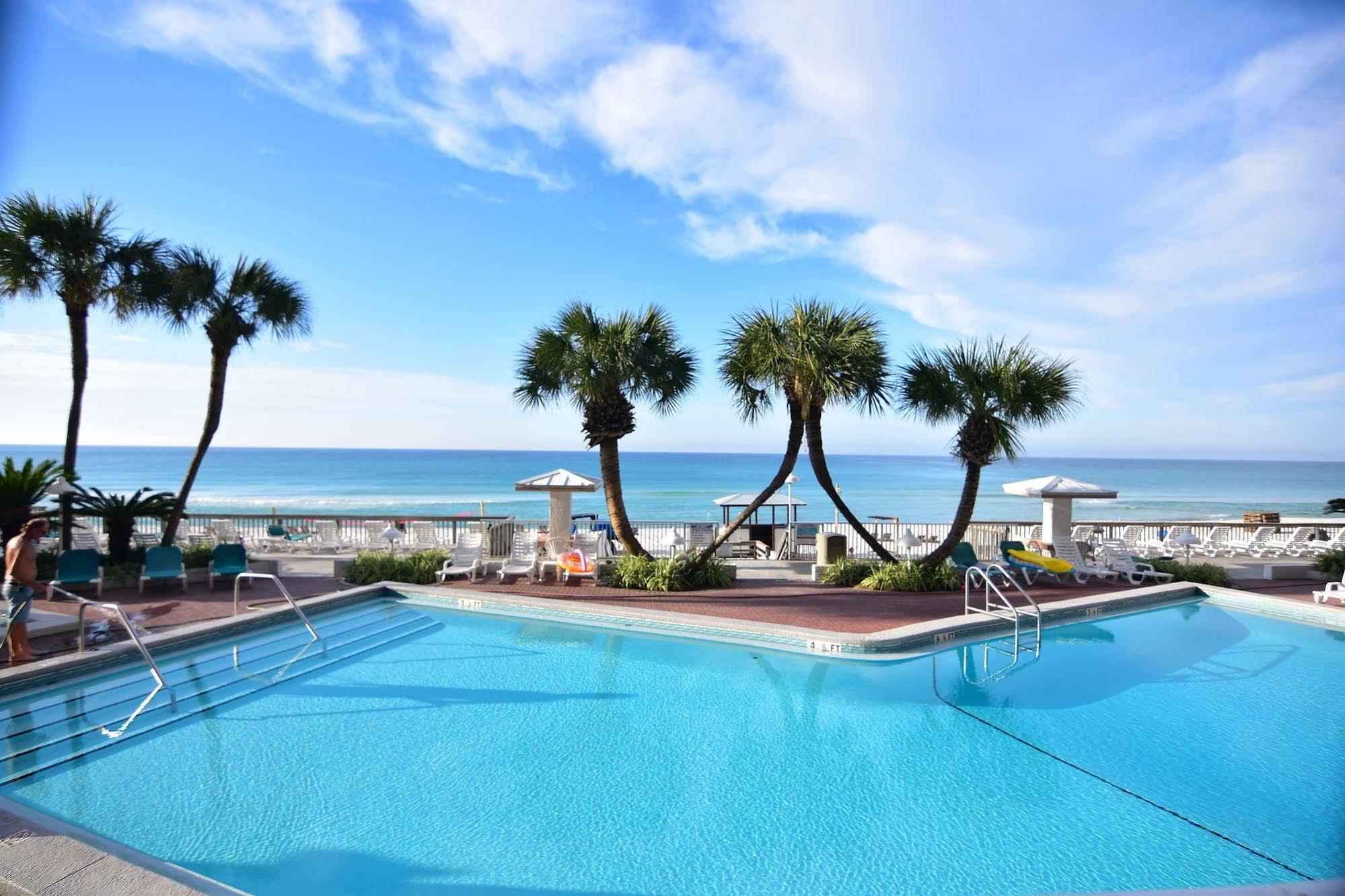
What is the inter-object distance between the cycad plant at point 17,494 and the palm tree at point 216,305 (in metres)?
1.90

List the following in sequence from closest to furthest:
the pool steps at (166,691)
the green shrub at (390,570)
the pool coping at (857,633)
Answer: the pool steps at (166,691) → the pool coping at (857,633) → the green shrub at (390,570)

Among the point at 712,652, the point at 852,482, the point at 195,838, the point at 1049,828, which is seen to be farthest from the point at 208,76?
the point at 852,482

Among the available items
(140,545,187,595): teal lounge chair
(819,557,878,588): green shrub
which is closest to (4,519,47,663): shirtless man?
(140,545,187,595): teal lounge chair

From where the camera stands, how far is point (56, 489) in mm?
11383

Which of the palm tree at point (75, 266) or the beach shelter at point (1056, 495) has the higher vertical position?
the palm tree at point (75, 266)

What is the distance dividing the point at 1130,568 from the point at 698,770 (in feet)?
38.9

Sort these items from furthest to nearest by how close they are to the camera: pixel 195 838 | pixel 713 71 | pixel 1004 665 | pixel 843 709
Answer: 1. pixel 713 71
2. pixel 1004 665
3. pixel 843 709
4. pixel 195 838

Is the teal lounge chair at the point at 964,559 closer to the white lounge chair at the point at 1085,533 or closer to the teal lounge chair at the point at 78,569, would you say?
→ the white lounge chair at the point at 1085,533

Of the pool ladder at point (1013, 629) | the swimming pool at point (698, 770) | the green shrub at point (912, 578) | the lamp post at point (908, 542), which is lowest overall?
the swimming pool at point (698, 770)

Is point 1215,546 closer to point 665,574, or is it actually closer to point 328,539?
point 665,574

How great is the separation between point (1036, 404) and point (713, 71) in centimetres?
775

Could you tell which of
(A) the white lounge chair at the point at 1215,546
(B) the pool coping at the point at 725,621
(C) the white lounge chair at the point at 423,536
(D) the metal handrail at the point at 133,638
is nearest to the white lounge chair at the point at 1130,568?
(B) the pool coping at the point at 725,621

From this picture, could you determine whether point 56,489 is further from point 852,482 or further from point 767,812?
point 852,482

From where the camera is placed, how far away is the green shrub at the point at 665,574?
39.6ft
